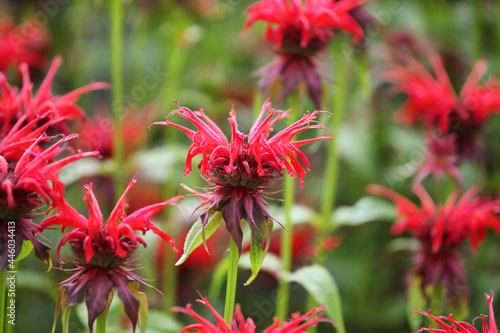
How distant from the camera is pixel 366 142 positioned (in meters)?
2.23

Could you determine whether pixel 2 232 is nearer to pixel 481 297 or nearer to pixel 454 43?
pixel 481 297

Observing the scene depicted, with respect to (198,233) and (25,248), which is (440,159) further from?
(25,248)

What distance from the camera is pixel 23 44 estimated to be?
83.0 inches

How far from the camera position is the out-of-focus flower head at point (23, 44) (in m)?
2.03

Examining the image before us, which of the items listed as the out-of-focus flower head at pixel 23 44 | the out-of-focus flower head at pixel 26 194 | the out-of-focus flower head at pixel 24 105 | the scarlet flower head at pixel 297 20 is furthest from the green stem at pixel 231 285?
the out-of-focus flower head at pixel 23 44

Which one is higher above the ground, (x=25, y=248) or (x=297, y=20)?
(x=297, y=20)

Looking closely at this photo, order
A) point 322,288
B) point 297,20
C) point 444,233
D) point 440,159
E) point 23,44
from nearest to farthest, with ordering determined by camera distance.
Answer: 1. point 322,288
2. point 297,20
3. point 444,233
4. point 440,159
5. point 23,44

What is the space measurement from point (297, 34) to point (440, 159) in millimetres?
558

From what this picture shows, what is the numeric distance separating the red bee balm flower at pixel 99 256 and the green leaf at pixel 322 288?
1.30 feet

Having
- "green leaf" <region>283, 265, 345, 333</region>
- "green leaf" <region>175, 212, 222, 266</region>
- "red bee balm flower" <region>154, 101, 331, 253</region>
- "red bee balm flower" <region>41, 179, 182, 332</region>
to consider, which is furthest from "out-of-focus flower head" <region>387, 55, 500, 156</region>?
"red bee balm flower" <region>41, 179, 182, 332</region>

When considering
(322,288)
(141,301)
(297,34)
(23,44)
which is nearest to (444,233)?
(322,288)

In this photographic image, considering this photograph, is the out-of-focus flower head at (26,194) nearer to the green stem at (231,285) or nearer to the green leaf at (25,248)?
the green leaf at (25,248)

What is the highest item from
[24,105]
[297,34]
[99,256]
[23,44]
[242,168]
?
[23,44]

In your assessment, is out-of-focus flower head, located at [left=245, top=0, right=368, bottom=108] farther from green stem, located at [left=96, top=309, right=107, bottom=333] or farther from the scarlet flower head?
green stem, located at [left=96, top=309, right=107, bottom=333]
